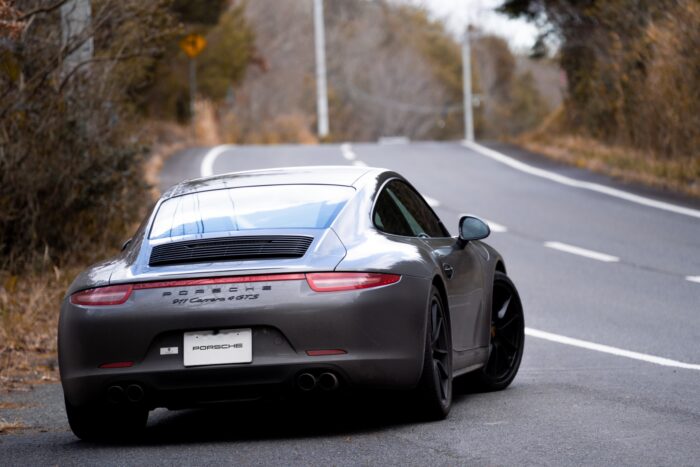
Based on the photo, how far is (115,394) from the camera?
6676mm

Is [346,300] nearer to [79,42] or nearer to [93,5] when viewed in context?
[79,42]

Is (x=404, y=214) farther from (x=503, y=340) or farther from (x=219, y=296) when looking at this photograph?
(x=219, y=296)

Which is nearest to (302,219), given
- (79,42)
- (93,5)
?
(79,42)

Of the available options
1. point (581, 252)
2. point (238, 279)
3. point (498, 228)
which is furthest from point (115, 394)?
point (498, 228)

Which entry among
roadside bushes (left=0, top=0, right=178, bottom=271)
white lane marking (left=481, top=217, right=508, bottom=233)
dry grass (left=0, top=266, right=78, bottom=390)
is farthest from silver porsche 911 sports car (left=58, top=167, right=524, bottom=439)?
white lane marking (left=481, top=217, right=508, bottom=233)

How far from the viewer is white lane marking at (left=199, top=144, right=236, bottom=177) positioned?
25.6 meters

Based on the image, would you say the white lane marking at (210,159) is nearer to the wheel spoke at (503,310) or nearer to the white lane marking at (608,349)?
the white lane marking at (608,349)

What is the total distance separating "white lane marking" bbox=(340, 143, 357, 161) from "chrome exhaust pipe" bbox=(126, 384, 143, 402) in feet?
72.7

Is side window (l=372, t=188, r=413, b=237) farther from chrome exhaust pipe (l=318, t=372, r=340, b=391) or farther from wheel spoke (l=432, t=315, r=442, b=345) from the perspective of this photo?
chrome exhaust pipe (l=318, t=372, r=340, b=391)

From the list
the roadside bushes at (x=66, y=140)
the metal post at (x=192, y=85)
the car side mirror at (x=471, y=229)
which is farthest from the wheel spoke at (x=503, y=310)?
the metal post at (x=192, y=85)

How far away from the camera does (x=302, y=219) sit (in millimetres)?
7055

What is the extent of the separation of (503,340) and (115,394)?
113 inches

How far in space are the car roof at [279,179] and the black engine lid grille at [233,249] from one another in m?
0.88

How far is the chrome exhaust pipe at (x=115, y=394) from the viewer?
666 centimetres
